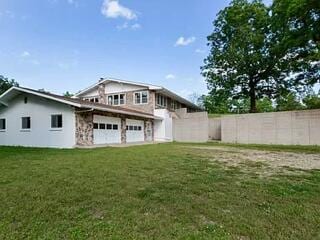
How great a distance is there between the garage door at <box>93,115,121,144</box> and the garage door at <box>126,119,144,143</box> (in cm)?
164

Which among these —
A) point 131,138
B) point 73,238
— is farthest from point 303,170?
point 131,138

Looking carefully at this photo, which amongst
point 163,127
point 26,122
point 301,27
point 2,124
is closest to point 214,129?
point 163,127

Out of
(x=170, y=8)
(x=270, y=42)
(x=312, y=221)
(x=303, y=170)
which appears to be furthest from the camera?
(x=270, y=42)

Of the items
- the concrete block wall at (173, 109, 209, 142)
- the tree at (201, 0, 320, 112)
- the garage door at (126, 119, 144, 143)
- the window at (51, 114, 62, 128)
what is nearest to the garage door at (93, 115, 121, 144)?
the garage door at (126, 119, 144, 143)

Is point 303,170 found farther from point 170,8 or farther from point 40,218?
point 170,8

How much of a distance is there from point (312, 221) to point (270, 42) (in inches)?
932

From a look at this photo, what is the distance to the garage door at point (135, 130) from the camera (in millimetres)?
21483

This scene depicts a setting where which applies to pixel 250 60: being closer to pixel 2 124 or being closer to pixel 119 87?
pixel 119 87

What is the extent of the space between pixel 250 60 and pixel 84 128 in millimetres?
16974

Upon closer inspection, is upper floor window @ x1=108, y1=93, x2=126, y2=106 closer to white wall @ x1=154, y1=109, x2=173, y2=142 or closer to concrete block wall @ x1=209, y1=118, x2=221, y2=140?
white wall @ x1=154, y1=109, x2=173, y2=142

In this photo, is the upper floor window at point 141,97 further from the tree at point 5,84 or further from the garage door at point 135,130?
the tree at point 5,84

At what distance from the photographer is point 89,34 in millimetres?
18562

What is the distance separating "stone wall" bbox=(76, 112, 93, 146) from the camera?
15.5m

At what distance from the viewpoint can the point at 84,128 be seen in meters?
16.0
